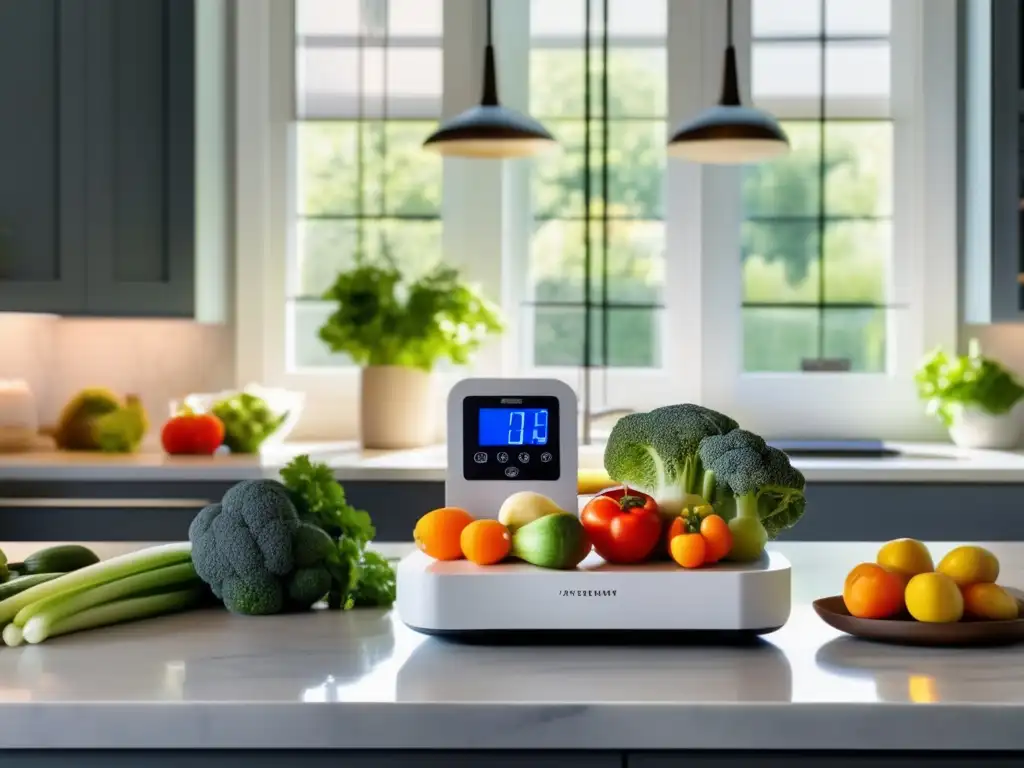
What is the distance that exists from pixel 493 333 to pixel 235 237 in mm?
877

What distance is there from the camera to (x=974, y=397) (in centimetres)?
353

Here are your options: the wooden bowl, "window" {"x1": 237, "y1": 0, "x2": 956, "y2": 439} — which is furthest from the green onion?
"window" {"x1": 237, "y1": 0, "x2": 956, "y2": 439}

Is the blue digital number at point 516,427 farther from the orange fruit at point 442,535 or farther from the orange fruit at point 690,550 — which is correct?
the orange fruit at point 690,550

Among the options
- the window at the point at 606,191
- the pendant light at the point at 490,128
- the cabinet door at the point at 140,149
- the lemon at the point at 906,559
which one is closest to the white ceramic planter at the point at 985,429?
the window at the point at 606,191

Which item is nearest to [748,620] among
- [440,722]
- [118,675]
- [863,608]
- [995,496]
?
[863,608]

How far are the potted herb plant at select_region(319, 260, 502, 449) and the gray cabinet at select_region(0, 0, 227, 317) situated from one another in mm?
437

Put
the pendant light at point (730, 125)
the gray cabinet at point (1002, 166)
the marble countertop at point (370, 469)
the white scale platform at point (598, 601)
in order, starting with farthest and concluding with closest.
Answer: the gray cabinet at point (1002, 166) → the marble countertop at point (370, 469) → the pendant light at point (730, 125) → the white scale platform at point (598, 601)

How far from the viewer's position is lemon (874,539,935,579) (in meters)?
1.34

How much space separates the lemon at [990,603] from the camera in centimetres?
129

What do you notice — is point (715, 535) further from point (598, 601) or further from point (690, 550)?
point (598, 601)

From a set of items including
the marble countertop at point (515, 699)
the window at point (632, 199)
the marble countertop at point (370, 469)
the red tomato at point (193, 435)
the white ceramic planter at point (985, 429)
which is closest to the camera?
the marble countertop at point (515, 699)

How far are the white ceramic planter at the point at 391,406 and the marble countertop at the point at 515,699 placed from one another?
2.26 metres

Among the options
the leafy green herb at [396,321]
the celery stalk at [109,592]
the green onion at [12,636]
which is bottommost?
the green onion at [12,636]

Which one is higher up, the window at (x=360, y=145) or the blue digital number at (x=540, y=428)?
the window at (x=360, y=145)
